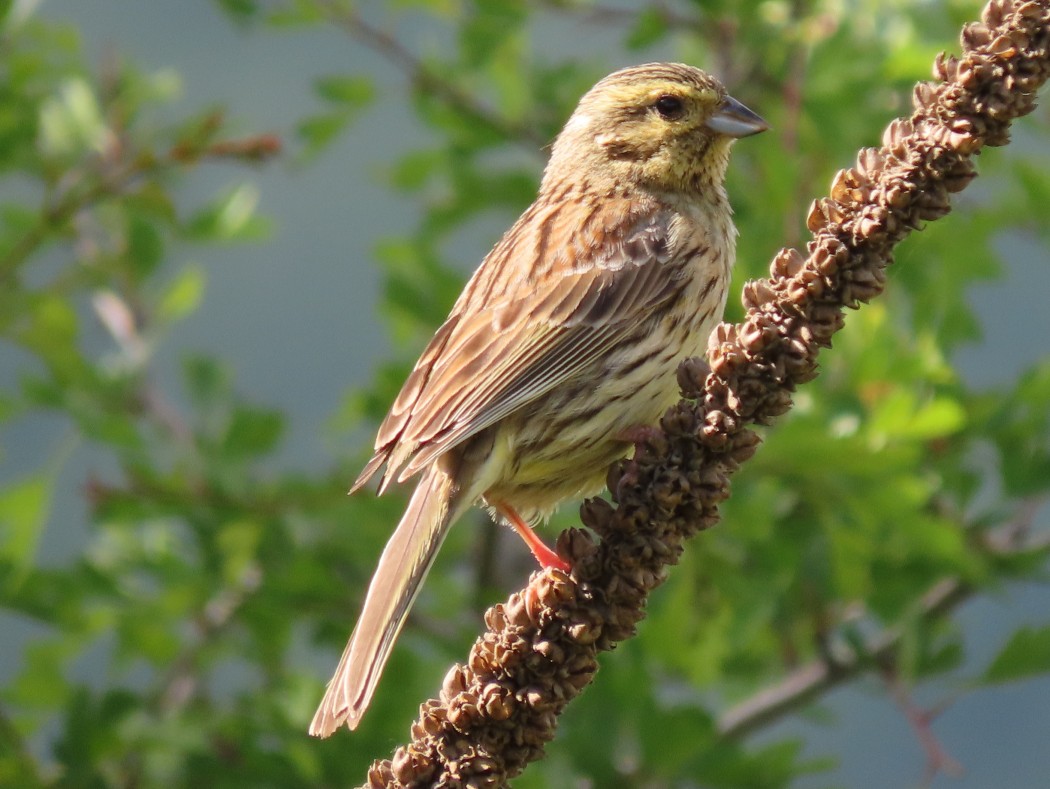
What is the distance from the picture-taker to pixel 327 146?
200 inches

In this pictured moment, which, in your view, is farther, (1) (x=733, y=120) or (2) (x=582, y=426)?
(1) (x=733, y=120)

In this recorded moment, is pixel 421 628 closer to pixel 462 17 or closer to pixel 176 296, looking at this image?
pixel 176 296

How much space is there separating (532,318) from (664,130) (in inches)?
28.6

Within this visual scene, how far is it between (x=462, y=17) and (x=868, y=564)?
209 cm

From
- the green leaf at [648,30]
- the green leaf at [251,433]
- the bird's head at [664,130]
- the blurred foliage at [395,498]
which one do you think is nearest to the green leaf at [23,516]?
the blurred foliage at [395,498]

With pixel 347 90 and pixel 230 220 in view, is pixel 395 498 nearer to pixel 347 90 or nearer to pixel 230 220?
pixel 230 220

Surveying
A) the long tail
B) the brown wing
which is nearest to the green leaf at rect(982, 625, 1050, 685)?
the brown wing

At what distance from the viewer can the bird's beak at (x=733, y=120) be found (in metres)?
3.88

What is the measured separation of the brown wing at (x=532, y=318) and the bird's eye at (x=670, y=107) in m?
0.27

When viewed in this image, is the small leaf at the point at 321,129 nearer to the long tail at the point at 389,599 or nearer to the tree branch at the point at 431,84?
the tree branch at the point at 431,84

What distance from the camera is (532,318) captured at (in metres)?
3.57

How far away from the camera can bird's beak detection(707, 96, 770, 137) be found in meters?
3.88

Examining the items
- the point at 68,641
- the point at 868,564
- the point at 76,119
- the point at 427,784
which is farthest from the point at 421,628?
the point at 427,784

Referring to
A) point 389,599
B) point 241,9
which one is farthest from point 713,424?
point 241,9
